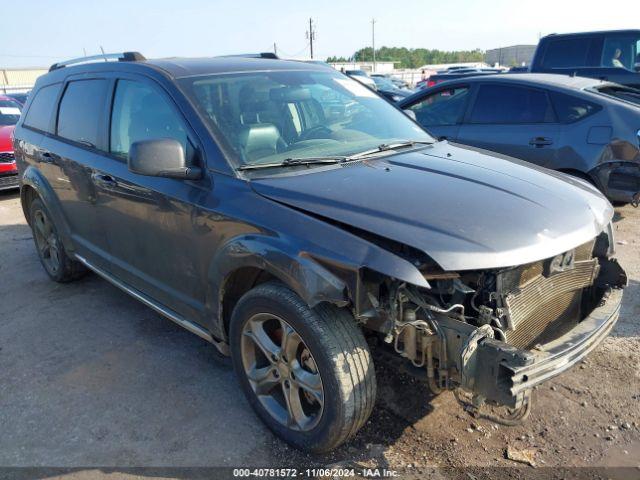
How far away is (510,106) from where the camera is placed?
6188 millimetres

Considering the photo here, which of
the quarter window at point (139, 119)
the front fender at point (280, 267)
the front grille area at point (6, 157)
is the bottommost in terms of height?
the front grille area at point (6, 157)

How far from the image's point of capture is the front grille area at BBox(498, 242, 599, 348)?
2.41 metres

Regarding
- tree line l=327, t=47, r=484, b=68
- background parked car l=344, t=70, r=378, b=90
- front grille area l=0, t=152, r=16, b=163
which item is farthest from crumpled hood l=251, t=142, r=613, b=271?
tree line l=327, t=47, r=484, b=68

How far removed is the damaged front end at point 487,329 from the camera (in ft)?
7.07

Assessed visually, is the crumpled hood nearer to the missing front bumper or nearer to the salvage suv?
the salvage suv

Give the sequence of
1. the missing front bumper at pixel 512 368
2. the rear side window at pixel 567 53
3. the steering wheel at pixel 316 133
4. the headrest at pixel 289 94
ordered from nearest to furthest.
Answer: the missing front bumper at pixel 512 368 → the steering wheel at pixel 316 133 → the headrest at pixel 289 94 → the rear side window at pixel 567 53

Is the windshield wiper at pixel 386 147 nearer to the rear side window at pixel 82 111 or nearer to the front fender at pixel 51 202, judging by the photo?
→ the rear side window at pixel 82 111

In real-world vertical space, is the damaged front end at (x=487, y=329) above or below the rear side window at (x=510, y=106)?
below

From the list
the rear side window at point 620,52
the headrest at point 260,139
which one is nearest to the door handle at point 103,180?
the headrest at point 260,139

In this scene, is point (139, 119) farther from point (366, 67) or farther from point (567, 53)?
point (366, 67)

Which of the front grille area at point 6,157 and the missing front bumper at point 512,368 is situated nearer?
the missing front bumper at point 512,368

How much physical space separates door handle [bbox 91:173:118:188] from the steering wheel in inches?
50.8

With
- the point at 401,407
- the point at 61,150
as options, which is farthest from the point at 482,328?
the point at 61,150

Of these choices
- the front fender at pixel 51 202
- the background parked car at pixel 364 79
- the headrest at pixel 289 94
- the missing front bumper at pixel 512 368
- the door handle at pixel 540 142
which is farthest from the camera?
the door handle at pixel 540 142
